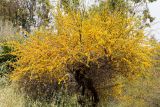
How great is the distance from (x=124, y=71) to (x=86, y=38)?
1.47 metres

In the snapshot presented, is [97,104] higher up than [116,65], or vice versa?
[116,65]

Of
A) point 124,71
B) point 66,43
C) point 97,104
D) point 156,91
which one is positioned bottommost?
point 156,91

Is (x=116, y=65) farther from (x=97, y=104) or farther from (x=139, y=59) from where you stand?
(x=97, y=104)

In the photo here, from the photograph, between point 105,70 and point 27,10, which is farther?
point 27,10

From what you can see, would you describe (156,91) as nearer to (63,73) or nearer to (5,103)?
(63,73)

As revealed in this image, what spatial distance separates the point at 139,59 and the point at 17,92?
356 cm

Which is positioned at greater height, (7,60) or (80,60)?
(80,60)

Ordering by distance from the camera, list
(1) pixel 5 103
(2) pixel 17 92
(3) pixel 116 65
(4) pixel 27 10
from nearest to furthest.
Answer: (1) pixel 5 103 < (3) pixel 116 65 < (2) pixel 17 92 < (4) pixel 27 10

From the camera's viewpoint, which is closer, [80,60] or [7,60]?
[80,60]

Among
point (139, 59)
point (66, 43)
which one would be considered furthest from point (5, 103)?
point (139, 59)

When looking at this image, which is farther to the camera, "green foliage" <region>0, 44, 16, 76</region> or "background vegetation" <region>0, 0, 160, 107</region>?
"green foliage" <region>0, 44, 16, 76</region>

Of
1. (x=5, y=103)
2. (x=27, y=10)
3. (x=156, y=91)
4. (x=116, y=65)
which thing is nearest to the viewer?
(x=5, y=103)

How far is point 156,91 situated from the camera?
606 inches

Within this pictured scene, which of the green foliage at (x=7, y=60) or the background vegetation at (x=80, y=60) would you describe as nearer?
the background vegetation at (x=80, y=60)
